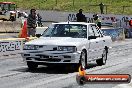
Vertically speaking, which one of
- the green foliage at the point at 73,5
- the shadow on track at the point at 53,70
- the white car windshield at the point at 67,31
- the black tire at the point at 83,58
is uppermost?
the green foliage at the point at 73,5

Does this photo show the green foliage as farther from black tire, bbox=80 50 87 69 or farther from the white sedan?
black tire, bbox=80 50 87 69

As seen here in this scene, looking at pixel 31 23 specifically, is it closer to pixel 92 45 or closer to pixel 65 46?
pixel 92 45

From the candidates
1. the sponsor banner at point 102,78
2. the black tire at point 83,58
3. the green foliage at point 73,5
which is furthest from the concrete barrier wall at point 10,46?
the green foliage at point 73,5

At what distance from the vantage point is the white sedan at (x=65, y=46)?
47.8ft

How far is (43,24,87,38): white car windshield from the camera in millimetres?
15805

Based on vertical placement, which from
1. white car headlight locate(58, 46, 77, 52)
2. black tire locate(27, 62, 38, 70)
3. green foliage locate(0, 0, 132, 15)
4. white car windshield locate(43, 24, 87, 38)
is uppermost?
green foliage locate(0, 0, 132, 15)

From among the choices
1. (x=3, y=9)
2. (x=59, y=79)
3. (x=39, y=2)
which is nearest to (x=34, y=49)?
(x=59, y=79)

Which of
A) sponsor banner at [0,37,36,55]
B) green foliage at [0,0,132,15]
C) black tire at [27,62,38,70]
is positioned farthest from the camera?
green foliage at [0,0,132,15]

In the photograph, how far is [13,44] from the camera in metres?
22.6

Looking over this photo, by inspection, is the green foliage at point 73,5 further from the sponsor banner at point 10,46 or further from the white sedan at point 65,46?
the white sedan at point 65,46

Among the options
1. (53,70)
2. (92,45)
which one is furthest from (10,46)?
(53,70)

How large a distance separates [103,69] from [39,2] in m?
61.1

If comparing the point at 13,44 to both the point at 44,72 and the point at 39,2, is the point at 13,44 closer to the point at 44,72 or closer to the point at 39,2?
the point at 44,72

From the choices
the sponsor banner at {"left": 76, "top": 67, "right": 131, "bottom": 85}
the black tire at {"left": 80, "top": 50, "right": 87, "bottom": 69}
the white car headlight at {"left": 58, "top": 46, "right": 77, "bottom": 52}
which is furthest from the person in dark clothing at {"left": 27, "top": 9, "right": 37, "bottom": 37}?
the sponsor banner at {"left": 76, "top": 67, "right": 131, "bottom": 85}
